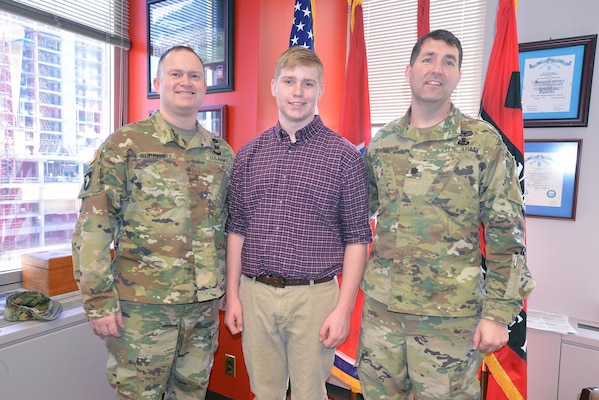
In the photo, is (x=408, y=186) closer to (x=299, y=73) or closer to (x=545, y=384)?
(x=299, y=73)

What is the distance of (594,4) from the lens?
1949 mm

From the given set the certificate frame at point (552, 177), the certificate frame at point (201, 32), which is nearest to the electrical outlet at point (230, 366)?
the certificate frame at point (201, 32)

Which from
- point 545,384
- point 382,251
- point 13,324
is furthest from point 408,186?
point 13,324

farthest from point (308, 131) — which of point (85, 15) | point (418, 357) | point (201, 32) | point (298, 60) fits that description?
point (85, 15)

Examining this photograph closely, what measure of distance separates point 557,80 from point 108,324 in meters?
2.37

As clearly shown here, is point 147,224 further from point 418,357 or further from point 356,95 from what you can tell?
point 356,95

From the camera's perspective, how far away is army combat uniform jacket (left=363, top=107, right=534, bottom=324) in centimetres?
119

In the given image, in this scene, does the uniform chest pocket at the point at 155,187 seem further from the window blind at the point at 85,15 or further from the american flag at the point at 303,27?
the window blind at the point at 85,15

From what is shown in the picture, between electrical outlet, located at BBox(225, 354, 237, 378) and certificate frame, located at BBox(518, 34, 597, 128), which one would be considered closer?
certificate frame, located at BBox(518, 34, 597, 128)

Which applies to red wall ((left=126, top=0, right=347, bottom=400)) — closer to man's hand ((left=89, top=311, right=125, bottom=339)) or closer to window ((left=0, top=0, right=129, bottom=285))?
window ((left=0, top=0, right=129, bottom=285))

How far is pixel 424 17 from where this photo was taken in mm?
1952

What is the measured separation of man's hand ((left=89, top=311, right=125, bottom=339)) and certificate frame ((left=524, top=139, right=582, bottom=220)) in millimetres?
2074

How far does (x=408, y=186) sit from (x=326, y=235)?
317 millimetres

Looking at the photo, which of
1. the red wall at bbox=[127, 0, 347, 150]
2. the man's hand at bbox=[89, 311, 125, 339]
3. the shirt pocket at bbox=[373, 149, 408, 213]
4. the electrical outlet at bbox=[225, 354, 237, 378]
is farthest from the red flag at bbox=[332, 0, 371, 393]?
the man's hand at bbox=[89, 311, 125, 339]
